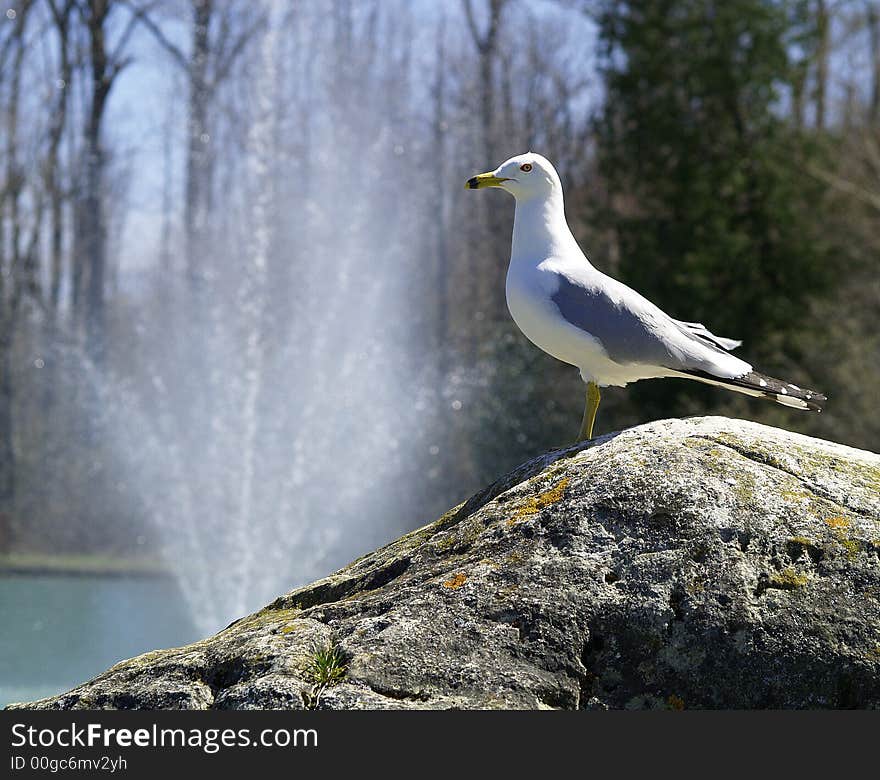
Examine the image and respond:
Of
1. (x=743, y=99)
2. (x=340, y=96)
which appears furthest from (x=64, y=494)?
(x=743, y=99)

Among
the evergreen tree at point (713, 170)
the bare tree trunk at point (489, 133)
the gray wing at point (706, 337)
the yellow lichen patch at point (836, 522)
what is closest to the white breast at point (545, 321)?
the gray wing at point (706, 337)

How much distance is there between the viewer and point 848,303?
543 inches

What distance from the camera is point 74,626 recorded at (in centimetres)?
877

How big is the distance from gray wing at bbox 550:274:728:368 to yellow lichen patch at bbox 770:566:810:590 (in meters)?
0.74

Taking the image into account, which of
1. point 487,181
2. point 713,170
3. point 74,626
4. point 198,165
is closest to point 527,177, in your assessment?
point 487,181

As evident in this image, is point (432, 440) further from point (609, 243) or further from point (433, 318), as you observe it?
point (609, 243)

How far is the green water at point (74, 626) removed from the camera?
6.51m

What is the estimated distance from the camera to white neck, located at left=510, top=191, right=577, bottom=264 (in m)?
3.43

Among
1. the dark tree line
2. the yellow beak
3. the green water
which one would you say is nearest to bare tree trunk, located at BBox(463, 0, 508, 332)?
the dark tree line

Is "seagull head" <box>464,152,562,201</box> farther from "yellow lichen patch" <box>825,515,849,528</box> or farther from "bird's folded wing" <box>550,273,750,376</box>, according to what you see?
"yellow lichen patch" <box>825,515,849,528</box>

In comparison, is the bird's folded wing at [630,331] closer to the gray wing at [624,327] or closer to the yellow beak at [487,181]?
the gray wing at [624,327]

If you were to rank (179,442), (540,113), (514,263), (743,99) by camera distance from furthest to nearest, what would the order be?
1. (540,113)
2. (743,99)
3. (179,442)
4. (514,263)

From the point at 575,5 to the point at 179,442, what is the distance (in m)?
7.99

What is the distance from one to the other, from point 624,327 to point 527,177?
0.62 meters
